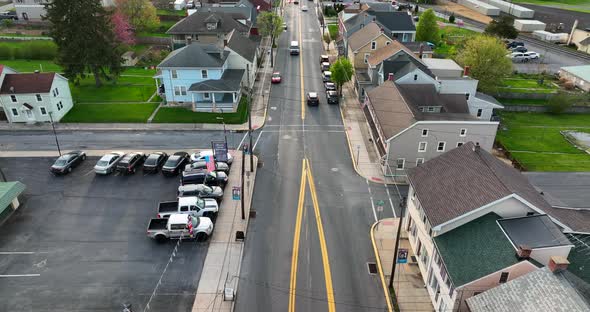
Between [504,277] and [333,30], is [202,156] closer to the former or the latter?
[504,277]

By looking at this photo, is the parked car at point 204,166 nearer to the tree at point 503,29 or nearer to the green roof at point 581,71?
the green roof at point 581,71

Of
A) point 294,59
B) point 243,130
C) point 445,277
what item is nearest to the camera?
point 445,277

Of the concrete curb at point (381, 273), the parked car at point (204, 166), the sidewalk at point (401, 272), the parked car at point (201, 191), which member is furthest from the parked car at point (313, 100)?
the concrete curb at point (381, 273)

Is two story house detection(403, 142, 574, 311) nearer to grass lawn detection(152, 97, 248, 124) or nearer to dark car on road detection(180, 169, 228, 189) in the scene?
dark car on road detection(180, 169, 228, 189)

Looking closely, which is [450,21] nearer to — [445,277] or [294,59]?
[294,59]

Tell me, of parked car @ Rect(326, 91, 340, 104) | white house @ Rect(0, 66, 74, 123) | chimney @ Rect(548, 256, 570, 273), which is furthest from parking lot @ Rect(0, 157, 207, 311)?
parked car @ Rect(326, 91, 340, 104)

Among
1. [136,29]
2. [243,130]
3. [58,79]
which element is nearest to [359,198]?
[243,130]
